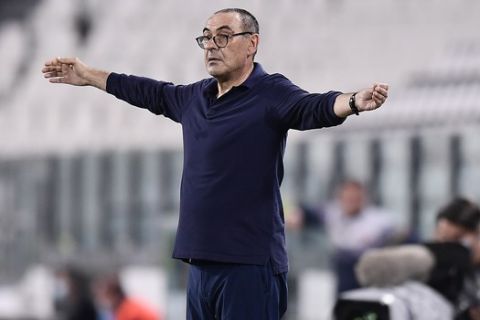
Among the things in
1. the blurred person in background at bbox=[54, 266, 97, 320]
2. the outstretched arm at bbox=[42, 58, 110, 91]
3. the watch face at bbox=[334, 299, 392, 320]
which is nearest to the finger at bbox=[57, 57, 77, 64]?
the outstretched arm at bbox=[42, 58, 110, 91]

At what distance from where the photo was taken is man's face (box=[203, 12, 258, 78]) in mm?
3170

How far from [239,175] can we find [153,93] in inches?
15.1

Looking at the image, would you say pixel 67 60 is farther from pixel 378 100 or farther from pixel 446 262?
pixel 446 262

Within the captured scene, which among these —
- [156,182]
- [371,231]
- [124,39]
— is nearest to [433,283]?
[371,231]

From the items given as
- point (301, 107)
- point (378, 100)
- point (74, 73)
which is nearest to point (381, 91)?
point (378, 100)

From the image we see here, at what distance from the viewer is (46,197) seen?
13.2m

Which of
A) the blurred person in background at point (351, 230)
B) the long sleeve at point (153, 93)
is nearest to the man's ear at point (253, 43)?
the long sleeve at point (153, 93)

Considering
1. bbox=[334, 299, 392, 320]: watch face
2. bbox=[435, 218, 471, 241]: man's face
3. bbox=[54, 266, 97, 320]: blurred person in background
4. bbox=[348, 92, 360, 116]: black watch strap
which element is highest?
bbox=[348, 92, 360, 116]: black watch strap

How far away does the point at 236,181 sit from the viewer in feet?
10.3

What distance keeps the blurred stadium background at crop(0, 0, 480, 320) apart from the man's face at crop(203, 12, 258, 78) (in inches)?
234

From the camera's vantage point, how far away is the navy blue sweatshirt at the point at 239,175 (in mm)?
3150

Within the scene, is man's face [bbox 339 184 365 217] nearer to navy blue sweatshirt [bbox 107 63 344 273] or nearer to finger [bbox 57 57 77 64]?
finger [bbox 57 57 77 64]

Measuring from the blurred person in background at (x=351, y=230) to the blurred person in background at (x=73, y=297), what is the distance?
3.23 meters

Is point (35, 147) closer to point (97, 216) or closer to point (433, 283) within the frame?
point (97, 216)
